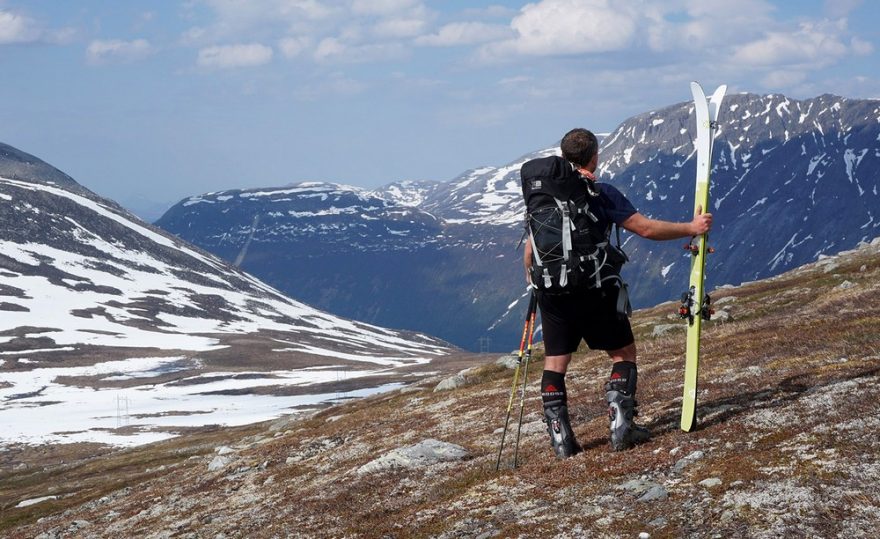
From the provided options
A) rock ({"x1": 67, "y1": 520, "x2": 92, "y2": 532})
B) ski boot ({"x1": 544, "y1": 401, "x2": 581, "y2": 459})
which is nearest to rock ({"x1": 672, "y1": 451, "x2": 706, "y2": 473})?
ski boot ({"x1": 544, "y1": 401, "x2": 581, "y2": 459})

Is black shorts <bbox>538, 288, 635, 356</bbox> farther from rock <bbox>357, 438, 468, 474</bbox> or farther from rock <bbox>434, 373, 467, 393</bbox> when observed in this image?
rock <bbox>434, 373, 467, 393</bbox>

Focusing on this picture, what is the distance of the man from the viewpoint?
13188 millimetres

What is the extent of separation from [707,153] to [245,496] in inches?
524

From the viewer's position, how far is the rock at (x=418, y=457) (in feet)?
58.2

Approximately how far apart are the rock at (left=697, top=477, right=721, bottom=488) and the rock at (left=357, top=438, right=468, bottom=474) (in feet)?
24.4

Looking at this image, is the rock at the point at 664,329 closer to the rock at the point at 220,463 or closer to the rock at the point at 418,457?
the rock at the point at 220,463

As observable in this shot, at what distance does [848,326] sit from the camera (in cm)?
2256

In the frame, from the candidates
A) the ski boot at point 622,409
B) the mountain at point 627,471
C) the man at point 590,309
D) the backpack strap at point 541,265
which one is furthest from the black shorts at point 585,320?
the mountain at point 627,471

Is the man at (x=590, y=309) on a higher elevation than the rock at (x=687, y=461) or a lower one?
higher

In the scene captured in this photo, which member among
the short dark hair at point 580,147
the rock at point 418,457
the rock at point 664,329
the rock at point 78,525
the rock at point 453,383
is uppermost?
the short dark hair at point 580,147

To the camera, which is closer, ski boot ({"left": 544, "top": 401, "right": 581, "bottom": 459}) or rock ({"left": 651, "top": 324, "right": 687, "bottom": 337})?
ski boot ({"left": 544, "top": 401, "right": 581, "bottom": 459})

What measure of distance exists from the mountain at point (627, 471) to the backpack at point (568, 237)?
2.85m

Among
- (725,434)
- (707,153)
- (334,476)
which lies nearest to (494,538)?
(725,434)

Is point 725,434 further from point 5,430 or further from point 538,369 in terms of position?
point 5,430
